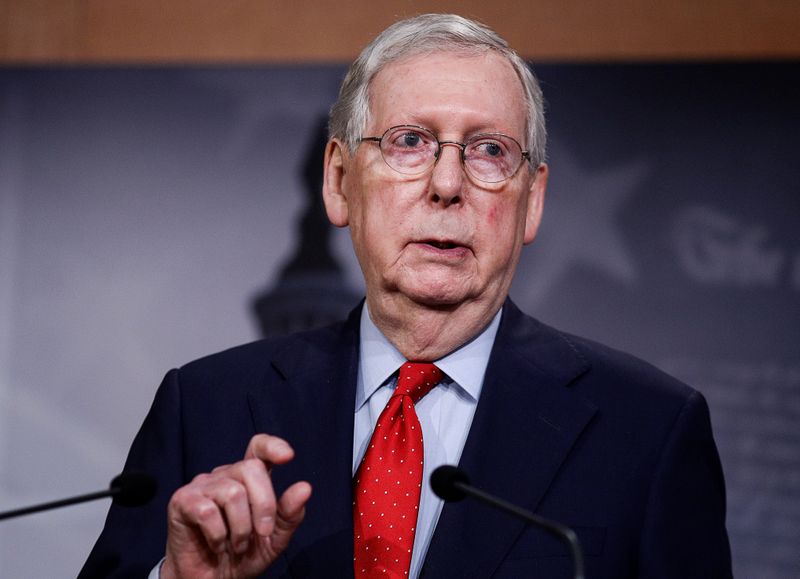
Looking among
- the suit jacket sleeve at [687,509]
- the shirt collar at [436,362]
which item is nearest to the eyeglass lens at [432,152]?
the shirt collar at [436,362]

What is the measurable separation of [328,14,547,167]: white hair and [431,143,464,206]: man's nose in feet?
0.57

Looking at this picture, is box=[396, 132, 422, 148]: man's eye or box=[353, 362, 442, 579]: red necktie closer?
box=[353, 362, 442, 579]: red necktie

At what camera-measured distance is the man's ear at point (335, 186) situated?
1.88 metres

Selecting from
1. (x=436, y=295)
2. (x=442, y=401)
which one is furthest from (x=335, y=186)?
(x=442, y=401)

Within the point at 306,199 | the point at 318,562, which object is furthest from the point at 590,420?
the point at 306,199

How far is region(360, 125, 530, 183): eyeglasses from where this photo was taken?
1.69 meters

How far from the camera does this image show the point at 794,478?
2475mm

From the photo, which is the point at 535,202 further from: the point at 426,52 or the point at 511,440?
the point at 511,440

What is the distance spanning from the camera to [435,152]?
1.69 metres

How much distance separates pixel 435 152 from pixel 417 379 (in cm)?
37

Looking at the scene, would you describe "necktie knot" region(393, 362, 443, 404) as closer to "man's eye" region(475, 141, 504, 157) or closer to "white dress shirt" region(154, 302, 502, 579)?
"white dress shirt" region(154, 302, 502, 579)

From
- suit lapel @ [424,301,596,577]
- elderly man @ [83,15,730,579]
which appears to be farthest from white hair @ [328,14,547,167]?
suit lapel @ [424,301,596,577]

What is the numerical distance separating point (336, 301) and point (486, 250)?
104cm

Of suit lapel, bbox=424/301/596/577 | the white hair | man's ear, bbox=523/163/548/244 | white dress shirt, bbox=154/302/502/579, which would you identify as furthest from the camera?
man's ear, bbox=523/163/548/244
